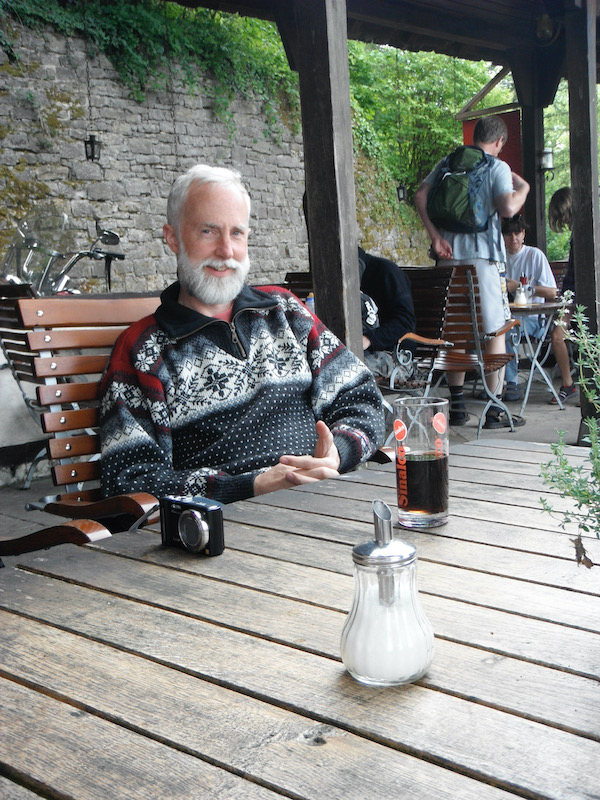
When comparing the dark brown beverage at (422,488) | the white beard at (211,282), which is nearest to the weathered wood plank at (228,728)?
the dark brown beverage at (422,488)

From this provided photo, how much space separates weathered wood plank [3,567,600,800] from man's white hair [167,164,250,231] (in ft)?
4.80

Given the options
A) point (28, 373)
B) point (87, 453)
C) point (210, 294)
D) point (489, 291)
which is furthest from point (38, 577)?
point (489, 291)

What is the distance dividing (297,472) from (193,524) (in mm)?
646

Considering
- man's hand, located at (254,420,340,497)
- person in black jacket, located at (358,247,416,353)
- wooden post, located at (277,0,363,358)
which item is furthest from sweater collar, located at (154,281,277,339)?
person in black jacket, located at (358,247,416,353)

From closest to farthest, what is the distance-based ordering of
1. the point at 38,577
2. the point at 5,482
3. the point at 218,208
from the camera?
the point at 38,577, the point at 218,208, the point at 5,482

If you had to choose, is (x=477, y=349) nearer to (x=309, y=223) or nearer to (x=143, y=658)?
(x=309, y=223)

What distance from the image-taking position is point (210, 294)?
2277mm

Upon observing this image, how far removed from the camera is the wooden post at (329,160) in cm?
325

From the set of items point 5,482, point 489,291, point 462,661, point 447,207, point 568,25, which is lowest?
point 5,482

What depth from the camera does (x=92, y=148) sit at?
9.45 metres

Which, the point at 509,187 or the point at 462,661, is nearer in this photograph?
the point at 462,661

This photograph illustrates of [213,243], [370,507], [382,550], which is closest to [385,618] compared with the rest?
[382,550]

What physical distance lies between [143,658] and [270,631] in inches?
5.4

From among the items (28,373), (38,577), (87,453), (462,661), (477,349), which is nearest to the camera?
(462,661)
